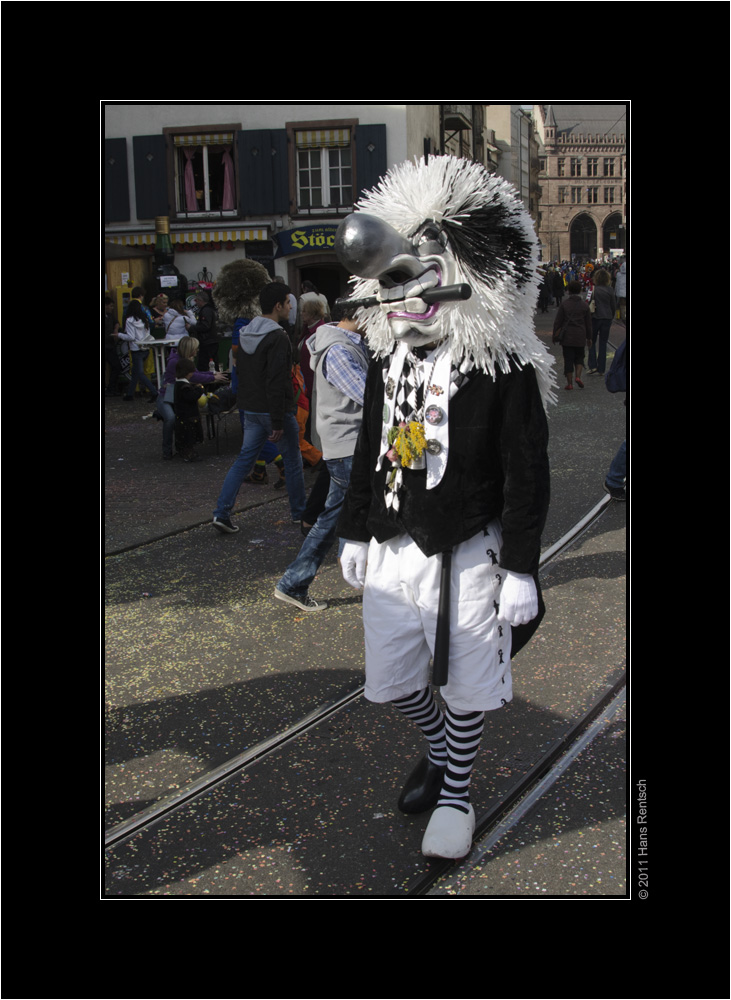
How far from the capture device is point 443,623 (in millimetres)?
2641

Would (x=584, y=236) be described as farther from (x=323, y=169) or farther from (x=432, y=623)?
(x=432, y=623)

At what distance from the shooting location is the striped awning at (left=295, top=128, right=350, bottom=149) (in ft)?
65.1

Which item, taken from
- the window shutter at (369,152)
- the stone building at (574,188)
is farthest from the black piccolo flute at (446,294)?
the stone building at (574,188)

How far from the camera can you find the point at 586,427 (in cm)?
1038

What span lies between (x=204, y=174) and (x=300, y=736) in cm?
1885

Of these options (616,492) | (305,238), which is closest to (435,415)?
(616,492)

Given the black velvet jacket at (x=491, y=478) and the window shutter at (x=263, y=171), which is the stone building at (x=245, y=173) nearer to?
the window shutter at (x=263, y=171)

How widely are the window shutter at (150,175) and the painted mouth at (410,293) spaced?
62.5ft

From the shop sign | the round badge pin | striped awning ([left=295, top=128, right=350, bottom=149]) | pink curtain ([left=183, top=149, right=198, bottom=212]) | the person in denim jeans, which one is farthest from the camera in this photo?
pink curtain ([left=183, top=149, right=198, bottom=212])

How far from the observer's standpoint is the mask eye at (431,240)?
8.64 feet

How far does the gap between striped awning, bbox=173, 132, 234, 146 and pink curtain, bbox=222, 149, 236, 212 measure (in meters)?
0.23

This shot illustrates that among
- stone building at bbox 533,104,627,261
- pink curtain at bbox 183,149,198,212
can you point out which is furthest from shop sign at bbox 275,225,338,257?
stone building at bbox 533,104,627,261

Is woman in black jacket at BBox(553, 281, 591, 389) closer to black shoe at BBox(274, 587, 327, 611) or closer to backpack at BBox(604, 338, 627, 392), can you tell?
backpack at BBox(604, 338, 627, 392)

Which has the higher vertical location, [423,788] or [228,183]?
[228,183]
